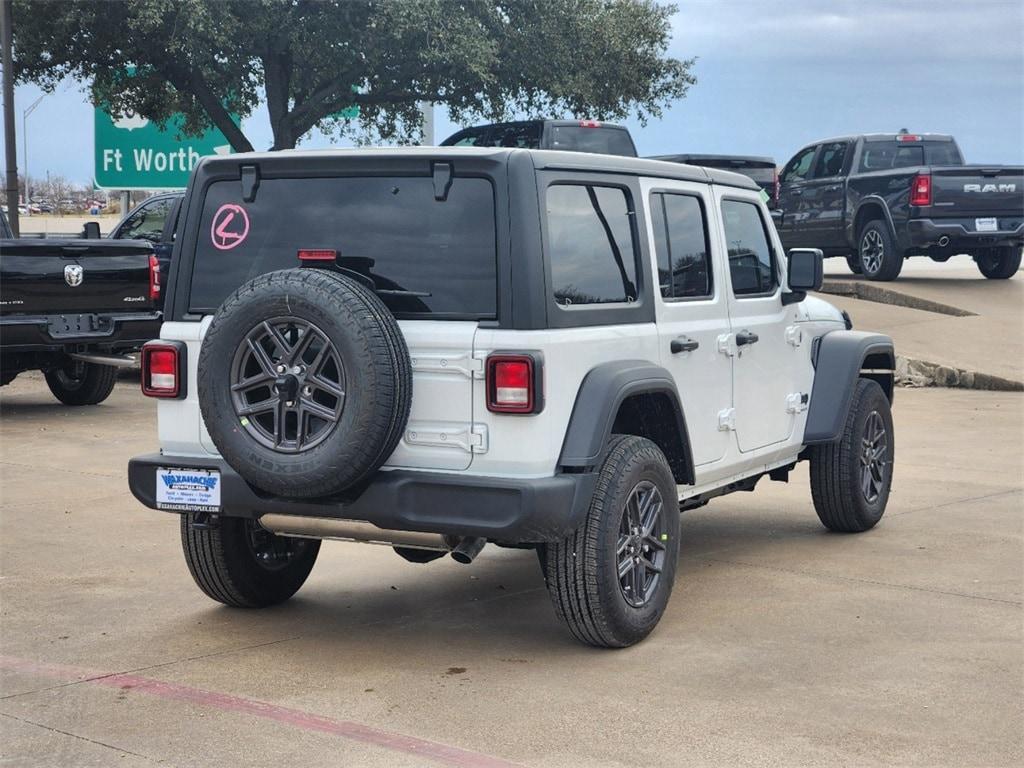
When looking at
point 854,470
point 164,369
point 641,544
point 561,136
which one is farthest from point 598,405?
point 561,136

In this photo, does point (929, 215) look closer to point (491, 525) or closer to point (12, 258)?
point (12, 258)

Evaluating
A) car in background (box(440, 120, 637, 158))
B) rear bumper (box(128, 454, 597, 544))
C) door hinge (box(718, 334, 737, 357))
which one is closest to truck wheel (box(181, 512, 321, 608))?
rear bumper (box(128, 454, 597, 544))

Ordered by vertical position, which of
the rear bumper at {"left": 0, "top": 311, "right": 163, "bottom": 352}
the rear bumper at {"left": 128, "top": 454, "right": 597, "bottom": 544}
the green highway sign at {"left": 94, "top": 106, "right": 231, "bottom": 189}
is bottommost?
the rear bumper at {"left": 128, "top": 454, "right": 597, "bottom": 544}

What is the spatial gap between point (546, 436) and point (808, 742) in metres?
1.41

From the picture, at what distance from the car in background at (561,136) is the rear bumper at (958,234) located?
3.66m

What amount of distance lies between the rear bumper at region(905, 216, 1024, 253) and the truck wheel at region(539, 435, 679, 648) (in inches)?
540

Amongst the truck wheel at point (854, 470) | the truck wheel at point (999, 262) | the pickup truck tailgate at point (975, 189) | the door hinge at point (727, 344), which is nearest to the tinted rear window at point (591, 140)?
the pickup truck tailgate at point (975, 189)

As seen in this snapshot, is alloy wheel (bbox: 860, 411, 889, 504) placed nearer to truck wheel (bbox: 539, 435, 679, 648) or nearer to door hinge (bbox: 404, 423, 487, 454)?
truck wheel (bbox: 539, 435, 679, 648)

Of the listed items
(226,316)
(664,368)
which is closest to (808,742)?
(664,368)

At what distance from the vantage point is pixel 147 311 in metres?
13.3

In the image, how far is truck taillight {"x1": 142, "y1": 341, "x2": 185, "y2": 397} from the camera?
19.5ft

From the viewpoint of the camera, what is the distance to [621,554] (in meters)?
5.85

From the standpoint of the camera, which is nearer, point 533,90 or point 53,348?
point 53,348

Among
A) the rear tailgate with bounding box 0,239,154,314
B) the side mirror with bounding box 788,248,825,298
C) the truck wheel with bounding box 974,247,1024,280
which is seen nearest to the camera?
the side mirror with bounding box 788,248,825,298
